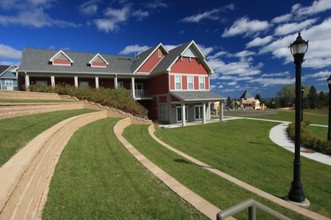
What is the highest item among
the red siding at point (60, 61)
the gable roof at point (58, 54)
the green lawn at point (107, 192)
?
the gable roof at point (58, 54)

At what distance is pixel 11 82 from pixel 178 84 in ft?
112

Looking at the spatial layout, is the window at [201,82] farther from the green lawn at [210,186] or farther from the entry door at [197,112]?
the green lawn at [210,186]

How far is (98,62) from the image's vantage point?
27281 mm

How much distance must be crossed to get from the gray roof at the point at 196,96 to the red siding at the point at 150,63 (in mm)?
6025

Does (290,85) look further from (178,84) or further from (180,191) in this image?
(180,191)

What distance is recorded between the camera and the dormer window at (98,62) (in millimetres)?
26794

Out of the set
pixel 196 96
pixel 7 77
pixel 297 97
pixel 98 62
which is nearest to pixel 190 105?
pixel 196 96

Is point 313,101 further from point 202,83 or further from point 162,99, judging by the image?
point 162,99

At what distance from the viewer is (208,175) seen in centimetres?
604

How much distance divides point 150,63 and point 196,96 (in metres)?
8.27

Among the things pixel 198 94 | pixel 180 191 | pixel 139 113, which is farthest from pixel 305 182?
pixel 198 94

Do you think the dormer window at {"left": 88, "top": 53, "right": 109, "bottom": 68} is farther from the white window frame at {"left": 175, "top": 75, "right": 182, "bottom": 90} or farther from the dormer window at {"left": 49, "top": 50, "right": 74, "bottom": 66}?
the white window frame at {"left": 175, "top": 75, "right": 182, "bottom": 90}

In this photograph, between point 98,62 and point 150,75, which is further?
point 150,75

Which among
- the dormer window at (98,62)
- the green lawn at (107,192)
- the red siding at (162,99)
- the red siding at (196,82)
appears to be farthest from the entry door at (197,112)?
the green lawn at (107,192)
